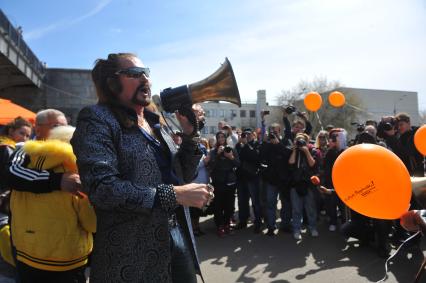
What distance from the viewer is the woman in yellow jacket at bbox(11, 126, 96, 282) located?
2.07 metres

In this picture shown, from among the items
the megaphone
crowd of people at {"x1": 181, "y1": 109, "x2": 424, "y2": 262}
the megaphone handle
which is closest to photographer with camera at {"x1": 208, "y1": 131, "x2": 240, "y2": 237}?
crowd of people at {"x1": 181, "y1": 109, "x2": 424, "y2": 262}

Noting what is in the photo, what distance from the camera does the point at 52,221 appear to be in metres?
2.09

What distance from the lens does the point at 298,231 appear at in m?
6.07

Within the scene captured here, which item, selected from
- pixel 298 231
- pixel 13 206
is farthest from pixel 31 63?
pixel 13 206

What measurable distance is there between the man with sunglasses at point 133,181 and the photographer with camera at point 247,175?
4.90 m

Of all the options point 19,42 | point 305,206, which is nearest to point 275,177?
point 305,206

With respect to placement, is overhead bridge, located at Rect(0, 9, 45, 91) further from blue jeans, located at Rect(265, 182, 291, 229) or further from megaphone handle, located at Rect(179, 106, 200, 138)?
megaphone handle, located at Rect(179, 106, 200, 138)

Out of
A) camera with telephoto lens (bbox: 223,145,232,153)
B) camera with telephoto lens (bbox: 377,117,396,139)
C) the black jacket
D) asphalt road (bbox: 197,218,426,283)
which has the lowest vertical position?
asphalt road (bbox: 197,218,426,283)

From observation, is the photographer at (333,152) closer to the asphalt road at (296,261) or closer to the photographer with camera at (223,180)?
the asphalt road at (296,261)

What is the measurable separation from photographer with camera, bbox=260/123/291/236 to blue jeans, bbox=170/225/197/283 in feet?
15.3

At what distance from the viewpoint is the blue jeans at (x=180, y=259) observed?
1.78m

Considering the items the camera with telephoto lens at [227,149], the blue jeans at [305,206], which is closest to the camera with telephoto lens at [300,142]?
the blue jeans at [305,206]

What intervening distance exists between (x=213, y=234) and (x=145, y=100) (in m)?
Answer: 5.20

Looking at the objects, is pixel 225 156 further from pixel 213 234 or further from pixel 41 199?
Result: pixel 41 199
